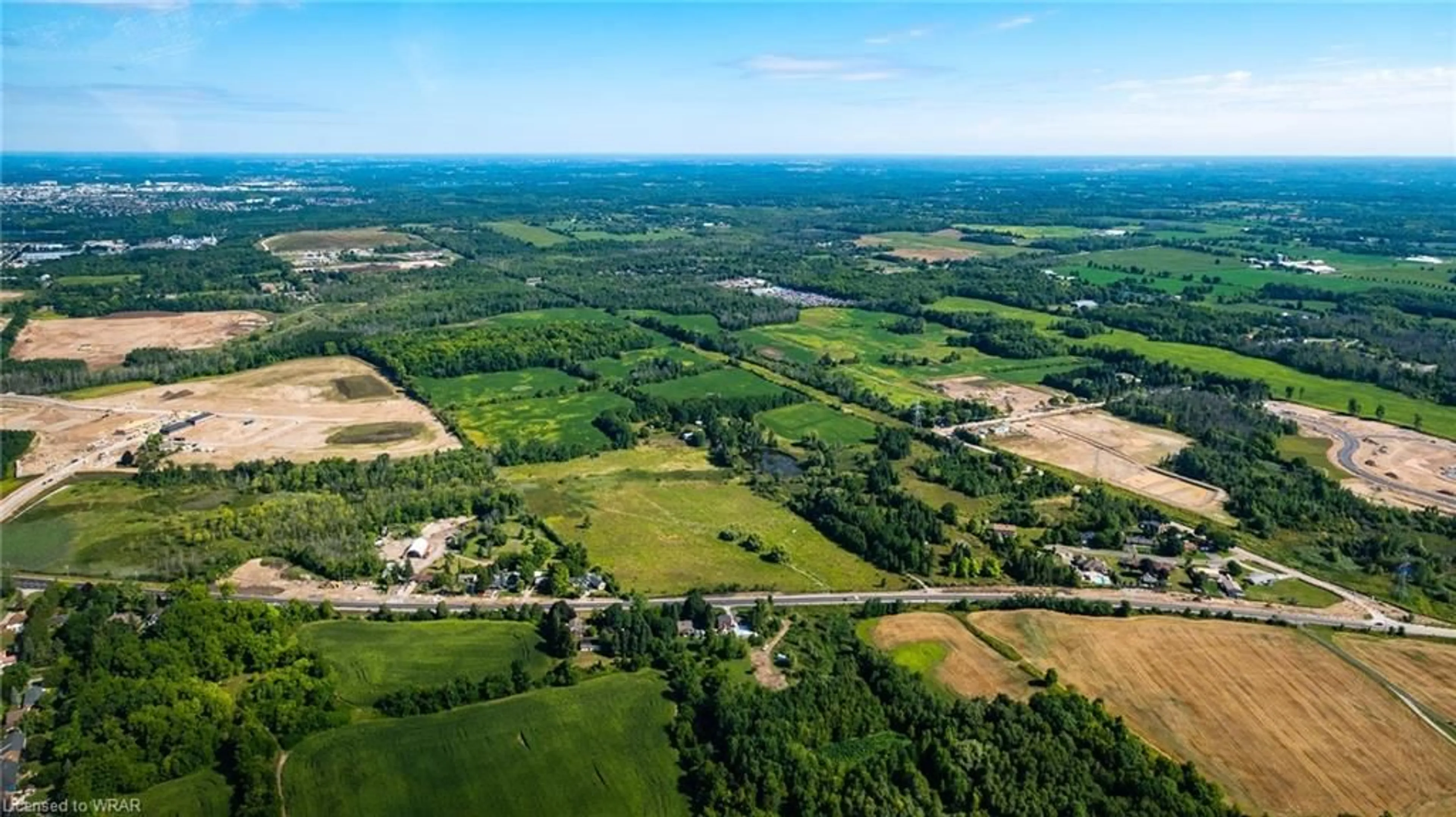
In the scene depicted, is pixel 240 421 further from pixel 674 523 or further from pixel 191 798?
pixel 191 798

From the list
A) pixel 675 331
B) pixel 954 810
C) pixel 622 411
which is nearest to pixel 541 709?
pixel 954 810

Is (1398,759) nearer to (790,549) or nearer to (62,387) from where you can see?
(790,549)

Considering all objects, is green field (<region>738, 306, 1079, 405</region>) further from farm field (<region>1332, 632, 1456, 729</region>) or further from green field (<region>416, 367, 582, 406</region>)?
farm field (<region>1332, 632, 1456, 729</region>)

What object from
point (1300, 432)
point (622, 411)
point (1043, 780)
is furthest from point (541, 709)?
point (1300, 432)

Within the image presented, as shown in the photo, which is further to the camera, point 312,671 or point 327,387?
point 327,387

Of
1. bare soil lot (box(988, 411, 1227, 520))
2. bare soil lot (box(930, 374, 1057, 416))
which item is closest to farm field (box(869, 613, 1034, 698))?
bare soil lot (box(988, 411, 1227, 520))

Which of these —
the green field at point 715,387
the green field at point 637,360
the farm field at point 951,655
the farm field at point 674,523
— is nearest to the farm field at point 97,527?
the farm field at point 674,523

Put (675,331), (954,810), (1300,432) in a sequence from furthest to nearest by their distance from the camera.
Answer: (675,331), (1300,432), (954,810)

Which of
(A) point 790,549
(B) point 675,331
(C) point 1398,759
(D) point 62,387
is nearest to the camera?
(C) point 1398,759
